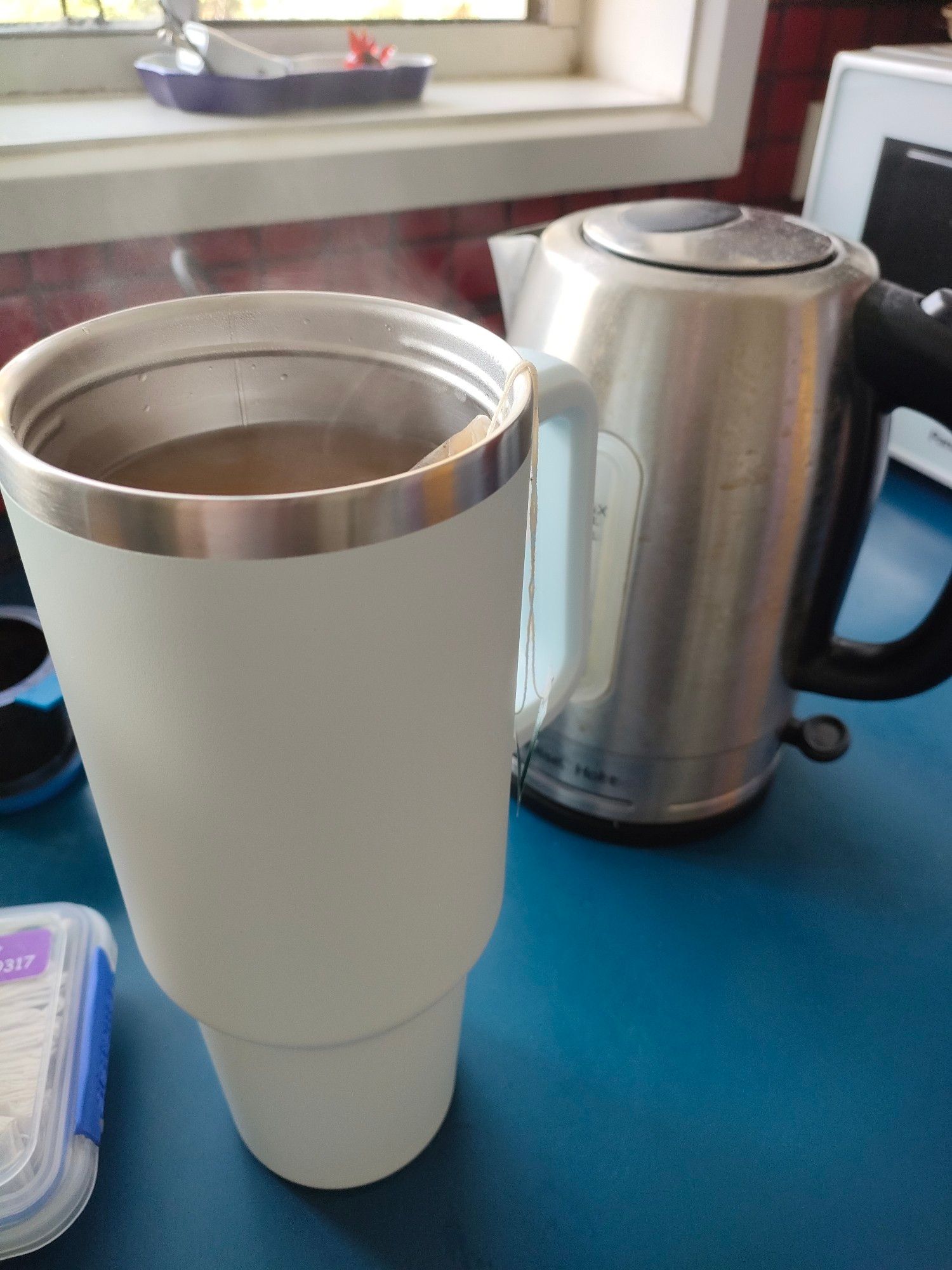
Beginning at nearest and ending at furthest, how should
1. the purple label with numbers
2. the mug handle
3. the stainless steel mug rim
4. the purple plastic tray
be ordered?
1. the stainless steel mug rim
2. the mug handle
3. the purple label with numbers
4. the purple plastic tray

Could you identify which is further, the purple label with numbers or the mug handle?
the purple label with numbers

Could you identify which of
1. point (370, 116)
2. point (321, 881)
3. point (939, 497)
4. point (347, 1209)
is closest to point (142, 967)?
point (347, 1209)

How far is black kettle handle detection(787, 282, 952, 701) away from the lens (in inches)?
16.8

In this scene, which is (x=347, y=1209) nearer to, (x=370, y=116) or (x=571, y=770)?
(x=571, y=770)

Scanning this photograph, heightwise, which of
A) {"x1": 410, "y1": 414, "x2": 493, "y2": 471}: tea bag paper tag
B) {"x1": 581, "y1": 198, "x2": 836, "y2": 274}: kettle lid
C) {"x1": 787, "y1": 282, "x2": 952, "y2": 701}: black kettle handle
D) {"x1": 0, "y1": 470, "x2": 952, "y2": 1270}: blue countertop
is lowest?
{"x1": 0, "y1": 470, "x2": 952, "y2": 1270}: blue countertop

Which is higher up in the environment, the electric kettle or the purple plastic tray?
the purple plastic tray

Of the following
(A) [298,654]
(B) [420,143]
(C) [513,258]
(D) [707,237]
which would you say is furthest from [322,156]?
(A) [298,654]

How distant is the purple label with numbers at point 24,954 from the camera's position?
0.46 metres

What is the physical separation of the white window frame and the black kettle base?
0.46m

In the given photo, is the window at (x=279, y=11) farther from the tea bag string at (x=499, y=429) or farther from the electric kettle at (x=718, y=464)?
the tea bag string at (x=499, y=429)

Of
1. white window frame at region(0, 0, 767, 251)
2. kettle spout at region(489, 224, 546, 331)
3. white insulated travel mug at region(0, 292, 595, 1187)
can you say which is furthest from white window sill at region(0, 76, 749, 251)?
white insulated travel mug at region(0, 292, 595, 1187)

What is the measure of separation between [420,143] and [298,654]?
23.5 inches

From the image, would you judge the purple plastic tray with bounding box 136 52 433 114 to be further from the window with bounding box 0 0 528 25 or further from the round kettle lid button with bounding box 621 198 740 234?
the round kettle lid button with bounding box 621 198 740 234

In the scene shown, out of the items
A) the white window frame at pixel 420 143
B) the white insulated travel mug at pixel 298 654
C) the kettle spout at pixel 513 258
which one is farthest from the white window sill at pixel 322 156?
the white insulated travel mug at pixel 298 654
